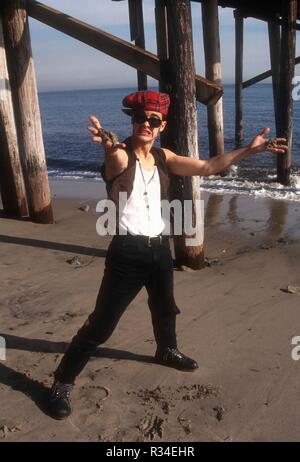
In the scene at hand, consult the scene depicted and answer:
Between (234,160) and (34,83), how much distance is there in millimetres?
4193

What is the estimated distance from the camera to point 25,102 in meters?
6.57

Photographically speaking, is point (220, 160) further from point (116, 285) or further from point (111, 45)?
point (111, 45)

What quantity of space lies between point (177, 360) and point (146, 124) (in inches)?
61.8

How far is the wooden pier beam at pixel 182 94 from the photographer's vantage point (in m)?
4.76

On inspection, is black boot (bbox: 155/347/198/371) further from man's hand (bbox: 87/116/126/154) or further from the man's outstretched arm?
man's hand (bbox: 87/116/126/154)

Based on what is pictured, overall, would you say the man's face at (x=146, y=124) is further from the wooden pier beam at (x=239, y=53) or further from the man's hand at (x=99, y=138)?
the wooden pier beam at (x=239, y=53)

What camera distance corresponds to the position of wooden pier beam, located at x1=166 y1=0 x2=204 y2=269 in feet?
15.6

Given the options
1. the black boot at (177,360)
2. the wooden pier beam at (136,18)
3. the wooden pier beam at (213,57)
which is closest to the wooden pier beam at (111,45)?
the black boot at (177,360)

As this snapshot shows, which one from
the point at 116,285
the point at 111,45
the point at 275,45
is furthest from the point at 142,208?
the point at 275,45

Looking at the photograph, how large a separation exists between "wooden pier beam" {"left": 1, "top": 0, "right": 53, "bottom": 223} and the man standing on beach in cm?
384

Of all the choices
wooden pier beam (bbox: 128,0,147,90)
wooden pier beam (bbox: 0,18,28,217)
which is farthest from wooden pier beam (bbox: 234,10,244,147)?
wooden pier beam (bbox: 0,18,28,217)

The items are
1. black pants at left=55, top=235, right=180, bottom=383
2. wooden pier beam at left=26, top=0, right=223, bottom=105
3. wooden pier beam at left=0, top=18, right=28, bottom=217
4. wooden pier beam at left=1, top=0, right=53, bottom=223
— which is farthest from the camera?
wooden pier beam at left=0, top=18, right=28, bottom=217
